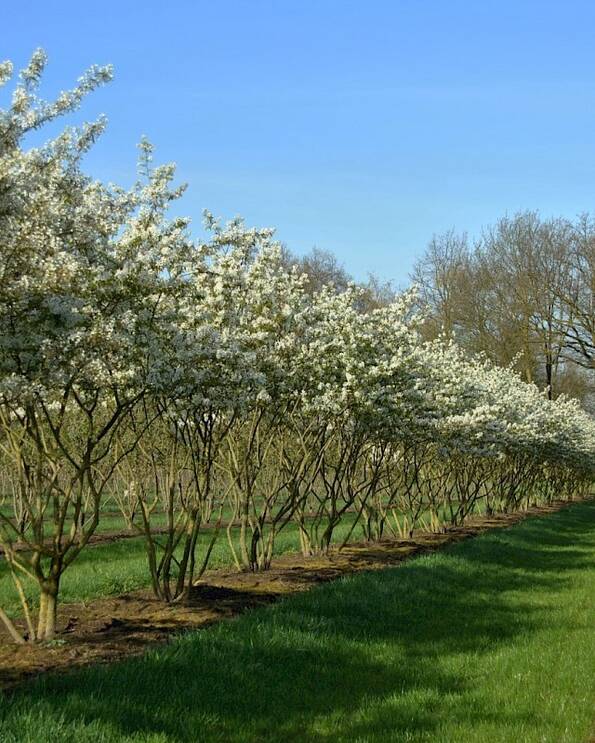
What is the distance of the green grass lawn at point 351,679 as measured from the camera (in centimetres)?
605

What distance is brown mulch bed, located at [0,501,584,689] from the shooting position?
8.38 metres

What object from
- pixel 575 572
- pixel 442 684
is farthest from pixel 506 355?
pixel 442 684

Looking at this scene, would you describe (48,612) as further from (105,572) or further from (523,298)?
(523,298)

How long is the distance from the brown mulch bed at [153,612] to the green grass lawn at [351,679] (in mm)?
906

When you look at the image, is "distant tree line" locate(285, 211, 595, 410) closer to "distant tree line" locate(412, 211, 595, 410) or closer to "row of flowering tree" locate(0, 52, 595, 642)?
"distant tree line" locate(412, 211, 595, 410)

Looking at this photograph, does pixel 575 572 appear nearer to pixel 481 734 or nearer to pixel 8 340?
pixel 481 734

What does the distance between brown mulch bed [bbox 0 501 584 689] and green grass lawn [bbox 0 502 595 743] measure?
2.97 ft

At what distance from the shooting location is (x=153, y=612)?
35.9 feet

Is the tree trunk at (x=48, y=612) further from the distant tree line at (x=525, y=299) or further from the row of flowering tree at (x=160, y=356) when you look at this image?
the distant tree line at (x=525, y=299)

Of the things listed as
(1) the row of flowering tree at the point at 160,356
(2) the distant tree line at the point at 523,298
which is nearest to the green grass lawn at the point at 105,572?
(1) the row of flowering tree at the point at 160,356

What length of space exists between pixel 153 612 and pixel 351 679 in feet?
13.2

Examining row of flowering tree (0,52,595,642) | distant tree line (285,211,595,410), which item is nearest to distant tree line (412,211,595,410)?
distant tree line (285,211,595,410)

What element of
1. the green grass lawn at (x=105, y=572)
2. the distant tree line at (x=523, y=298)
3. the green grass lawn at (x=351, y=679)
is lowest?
the green grass lawn at (x=351, y=679)

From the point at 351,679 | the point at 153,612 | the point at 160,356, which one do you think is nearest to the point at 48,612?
the point at 153,612
